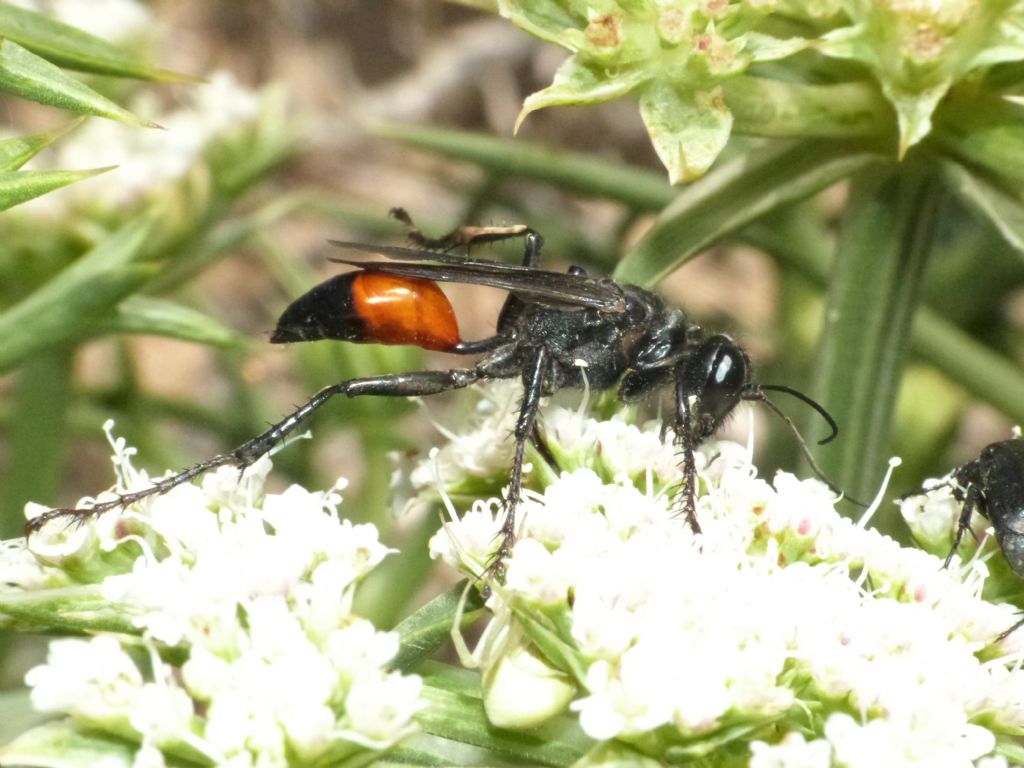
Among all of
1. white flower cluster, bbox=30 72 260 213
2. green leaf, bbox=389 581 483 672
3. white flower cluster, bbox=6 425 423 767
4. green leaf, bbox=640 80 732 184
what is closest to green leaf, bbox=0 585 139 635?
white flower cluster, bbox=6 425 423 767

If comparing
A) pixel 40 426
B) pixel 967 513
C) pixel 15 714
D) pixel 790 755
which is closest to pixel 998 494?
pixel 967 513

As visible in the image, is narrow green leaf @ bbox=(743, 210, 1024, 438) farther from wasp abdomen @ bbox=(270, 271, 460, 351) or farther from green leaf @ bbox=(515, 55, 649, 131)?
green leaf @ bbox=(515, 55, 649, 131)

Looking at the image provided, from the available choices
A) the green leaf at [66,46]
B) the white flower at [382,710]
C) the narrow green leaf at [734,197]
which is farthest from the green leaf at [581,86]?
the white flower at [382,710]

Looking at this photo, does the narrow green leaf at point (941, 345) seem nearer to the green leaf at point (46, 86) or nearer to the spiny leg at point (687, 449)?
the spiny leg at point (687, 449)

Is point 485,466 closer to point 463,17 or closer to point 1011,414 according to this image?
point 1011,414

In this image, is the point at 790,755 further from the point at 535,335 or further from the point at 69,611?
the point at 535,335
